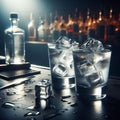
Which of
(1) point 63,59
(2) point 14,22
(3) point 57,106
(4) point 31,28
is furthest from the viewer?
(4) point 31,28

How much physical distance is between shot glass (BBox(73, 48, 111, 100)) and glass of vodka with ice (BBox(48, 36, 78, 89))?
10 cm

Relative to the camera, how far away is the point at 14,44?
4.57ft

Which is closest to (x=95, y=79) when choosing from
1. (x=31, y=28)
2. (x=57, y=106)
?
(x=57, y=106)

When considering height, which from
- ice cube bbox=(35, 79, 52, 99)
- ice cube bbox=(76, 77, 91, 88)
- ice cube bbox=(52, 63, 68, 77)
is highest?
ice cube bbox=(52, 63, 68, 77)

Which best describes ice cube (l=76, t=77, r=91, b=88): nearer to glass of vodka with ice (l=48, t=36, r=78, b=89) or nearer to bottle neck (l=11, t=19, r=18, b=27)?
glass of vodka with ice (l=48, t=36, r=78, b=89)

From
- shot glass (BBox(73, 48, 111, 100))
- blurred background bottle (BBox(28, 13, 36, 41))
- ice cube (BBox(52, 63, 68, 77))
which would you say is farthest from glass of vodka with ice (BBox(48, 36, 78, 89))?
blurred background bottle (BBox(28, 13, 36, 41))

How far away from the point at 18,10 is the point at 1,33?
445mm

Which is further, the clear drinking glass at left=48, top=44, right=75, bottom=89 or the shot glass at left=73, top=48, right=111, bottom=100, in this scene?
the clear drinking glass at left=48, top=44, right=75, bottom=89

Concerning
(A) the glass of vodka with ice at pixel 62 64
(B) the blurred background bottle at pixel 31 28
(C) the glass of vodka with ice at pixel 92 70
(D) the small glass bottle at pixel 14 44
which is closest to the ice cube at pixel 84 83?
(C) the glass of vodka with ice at pixel 92 70

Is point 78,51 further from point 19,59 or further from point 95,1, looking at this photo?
point 95,1

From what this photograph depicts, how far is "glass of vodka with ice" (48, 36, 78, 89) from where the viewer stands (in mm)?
849

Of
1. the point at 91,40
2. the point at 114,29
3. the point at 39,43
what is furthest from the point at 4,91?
the point at 39,43

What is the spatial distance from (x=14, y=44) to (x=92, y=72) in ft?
2.50

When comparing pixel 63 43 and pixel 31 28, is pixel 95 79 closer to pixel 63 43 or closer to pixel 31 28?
pixel 63 43
